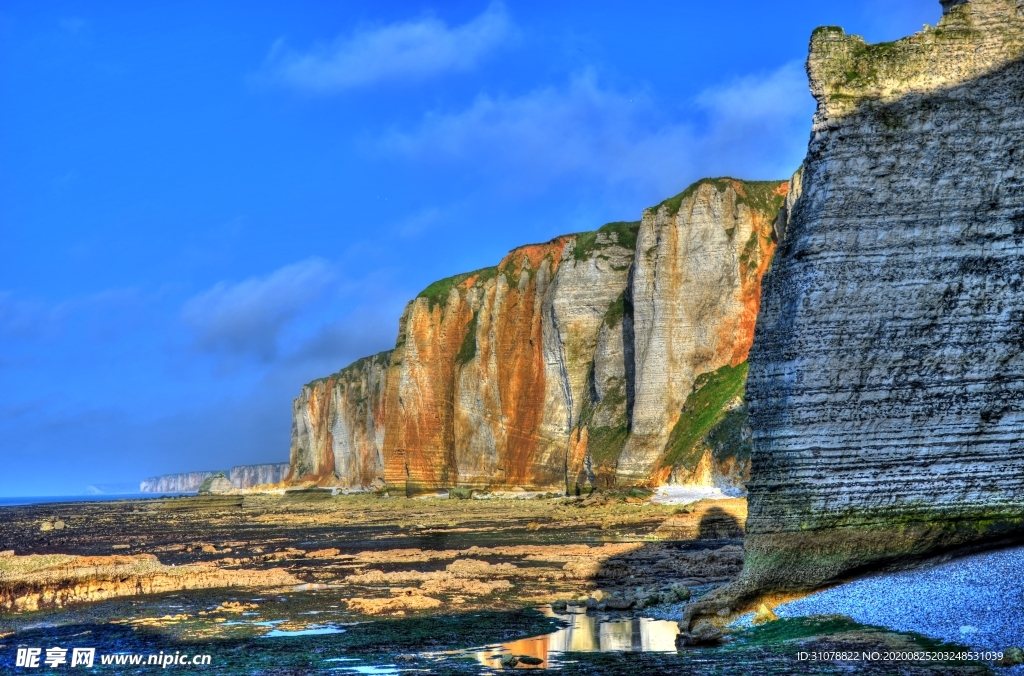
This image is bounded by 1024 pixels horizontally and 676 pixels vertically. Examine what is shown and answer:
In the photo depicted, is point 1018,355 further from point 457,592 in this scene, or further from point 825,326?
point 457,592

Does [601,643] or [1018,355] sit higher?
[1018,355]

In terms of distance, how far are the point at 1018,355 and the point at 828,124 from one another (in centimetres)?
513

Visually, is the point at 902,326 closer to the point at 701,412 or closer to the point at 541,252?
the point at 701,412

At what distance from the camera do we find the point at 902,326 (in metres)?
16.6

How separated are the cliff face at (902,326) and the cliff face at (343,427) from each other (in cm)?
9977

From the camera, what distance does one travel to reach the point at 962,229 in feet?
54.7

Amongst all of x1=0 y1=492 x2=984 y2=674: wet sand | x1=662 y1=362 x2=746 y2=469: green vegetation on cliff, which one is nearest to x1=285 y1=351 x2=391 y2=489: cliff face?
x1=662 y1=362 x2=746 y2=469: green vegetation on cliff

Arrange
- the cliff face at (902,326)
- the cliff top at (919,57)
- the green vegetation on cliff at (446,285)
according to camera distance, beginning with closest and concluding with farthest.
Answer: the cliff face at (902,326) < the cliff top at (919,57) < the green vegetation on cliff at (446,285)

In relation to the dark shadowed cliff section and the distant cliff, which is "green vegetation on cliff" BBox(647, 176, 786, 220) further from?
the dark shadowed cliff section

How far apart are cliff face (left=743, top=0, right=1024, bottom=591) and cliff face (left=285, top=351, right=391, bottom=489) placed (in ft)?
327

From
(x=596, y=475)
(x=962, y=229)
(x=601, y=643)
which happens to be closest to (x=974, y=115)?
(x=962, y=229)

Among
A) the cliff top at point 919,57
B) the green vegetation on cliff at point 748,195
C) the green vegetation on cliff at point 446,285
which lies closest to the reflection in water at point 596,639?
the cliff top at point 919,57

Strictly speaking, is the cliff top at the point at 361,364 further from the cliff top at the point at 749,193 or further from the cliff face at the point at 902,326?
the cliff face at the point at 902,326

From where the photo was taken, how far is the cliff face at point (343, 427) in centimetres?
12375
